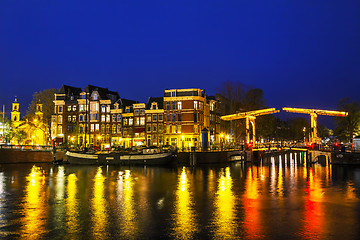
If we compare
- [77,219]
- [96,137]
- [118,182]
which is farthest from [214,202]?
[96,137]

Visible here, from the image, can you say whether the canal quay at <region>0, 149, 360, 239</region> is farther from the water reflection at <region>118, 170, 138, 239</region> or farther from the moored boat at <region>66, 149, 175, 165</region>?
the moored boat at <region>66, 149, 175, 165</region>

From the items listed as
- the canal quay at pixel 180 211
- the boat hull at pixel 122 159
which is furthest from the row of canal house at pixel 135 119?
the canal quay at pixel 180 211

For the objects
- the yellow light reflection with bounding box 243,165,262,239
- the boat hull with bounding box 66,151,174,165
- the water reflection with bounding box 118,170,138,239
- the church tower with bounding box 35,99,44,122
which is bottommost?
the yellow light reflection with bounding box 243,165,262,239

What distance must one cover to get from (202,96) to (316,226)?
62.8 meters

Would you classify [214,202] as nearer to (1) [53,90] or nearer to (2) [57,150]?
(2) [57,150]

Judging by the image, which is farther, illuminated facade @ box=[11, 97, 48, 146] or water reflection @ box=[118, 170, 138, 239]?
illuminated facade @ box=[11, 97, 48, 146]

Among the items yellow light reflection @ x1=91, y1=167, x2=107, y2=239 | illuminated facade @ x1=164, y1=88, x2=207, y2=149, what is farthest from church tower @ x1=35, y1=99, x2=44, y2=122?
yellow light reflection @ x1=91, y1=167, x2=107, y2=239

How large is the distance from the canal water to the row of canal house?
4576 cm

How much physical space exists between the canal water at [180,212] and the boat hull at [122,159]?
24307 mm

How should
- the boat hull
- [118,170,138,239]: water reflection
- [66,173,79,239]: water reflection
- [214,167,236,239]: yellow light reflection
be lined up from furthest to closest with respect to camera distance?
the boat hull
[66,173,79,239]: water reflection
[118,170,138,239]: water reflection
[214,167,236,239]: yellow light reflection

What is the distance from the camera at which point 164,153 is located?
2104 inches

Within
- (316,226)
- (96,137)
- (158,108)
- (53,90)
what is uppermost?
(53,90)

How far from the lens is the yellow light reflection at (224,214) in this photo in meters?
14.3

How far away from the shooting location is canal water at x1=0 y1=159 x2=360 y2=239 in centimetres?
1434
